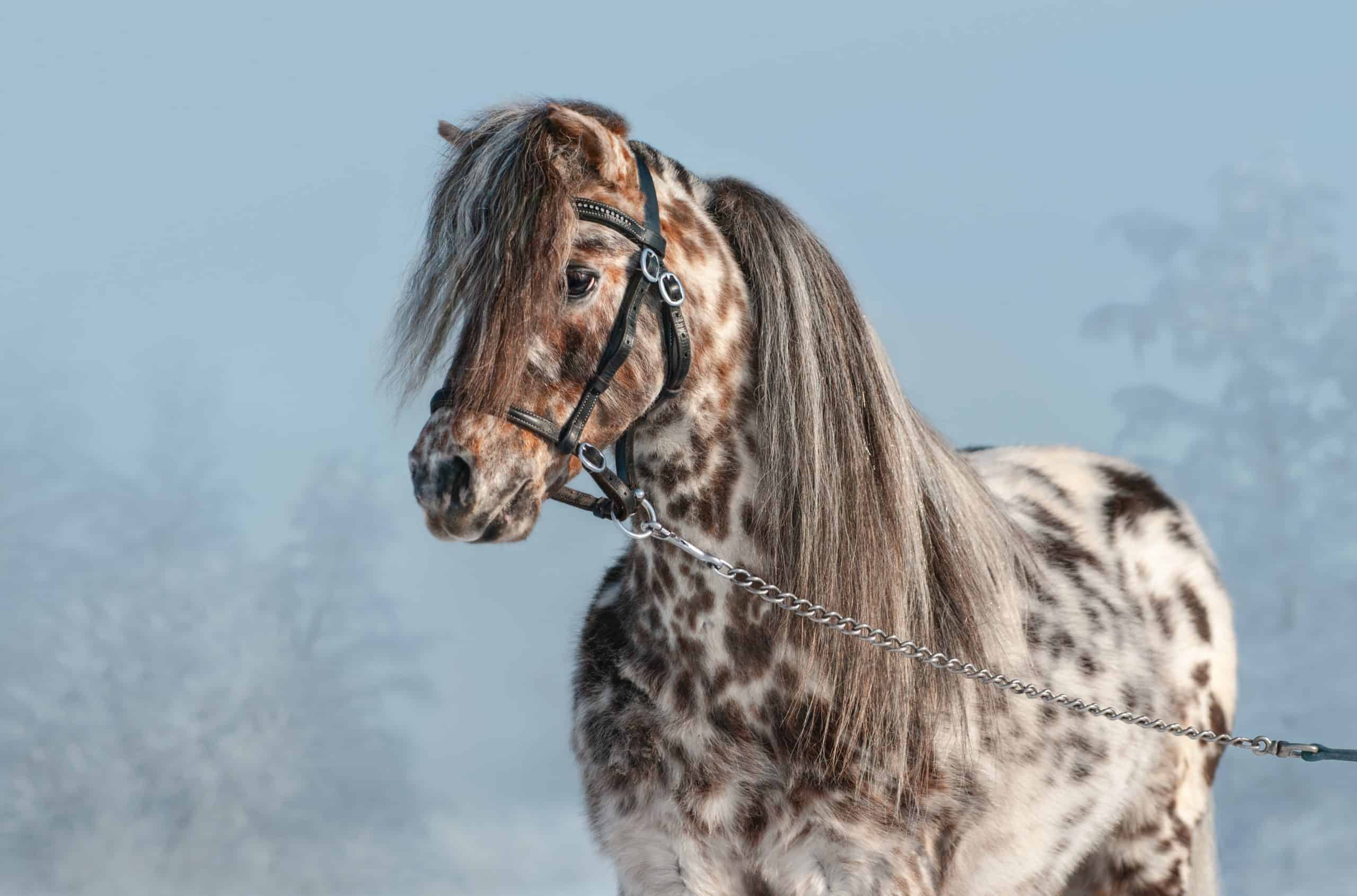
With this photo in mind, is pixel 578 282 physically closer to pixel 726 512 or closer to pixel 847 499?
pixel 726 512

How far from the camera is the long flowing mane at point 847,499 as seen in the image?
2934 mm

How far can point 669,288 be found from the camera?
2830mm

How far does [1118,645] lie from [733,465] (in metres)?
1.57

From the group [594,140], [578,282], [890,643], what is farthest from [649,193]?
[890,643]

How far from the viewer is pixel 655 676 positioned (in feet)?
10.2

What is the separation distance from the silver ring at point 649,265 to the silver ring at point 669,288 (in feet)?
0.03

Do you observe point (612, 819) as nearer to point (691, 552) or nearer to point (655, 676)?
point (655, 676)

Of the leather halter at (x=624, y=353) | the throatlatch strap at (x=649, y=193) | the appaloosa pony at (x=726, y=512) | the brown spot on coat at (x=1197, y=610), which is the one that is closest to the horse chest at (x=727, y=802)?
the appaloosa pony at (x=726, y=512)

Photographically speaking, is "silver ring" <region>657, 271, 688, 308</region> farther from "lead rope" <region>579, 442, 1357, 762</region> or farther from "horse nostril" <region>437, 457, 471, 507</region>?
"horse nostril" <region>437, 457, 471, 507</region>

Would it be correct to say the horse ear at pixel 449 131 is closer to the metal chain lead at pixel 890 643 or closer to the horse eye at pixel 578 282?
the horse eye at pixel 578 282

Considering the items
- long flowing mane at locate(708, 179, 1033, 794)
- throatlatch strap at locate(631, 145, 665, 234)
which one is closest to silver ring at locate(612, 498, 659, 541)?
long flowing mane at locate(708, 179, 1033, 794)

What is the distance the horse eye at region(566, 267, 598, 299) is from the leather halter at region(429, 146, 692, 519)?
84 mm

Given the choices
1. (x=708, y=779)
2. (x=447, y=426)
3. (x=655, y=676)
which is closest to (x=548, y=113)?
(x=447, y=426)

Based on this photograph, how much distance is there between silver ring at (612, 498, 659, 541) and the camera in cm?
286
